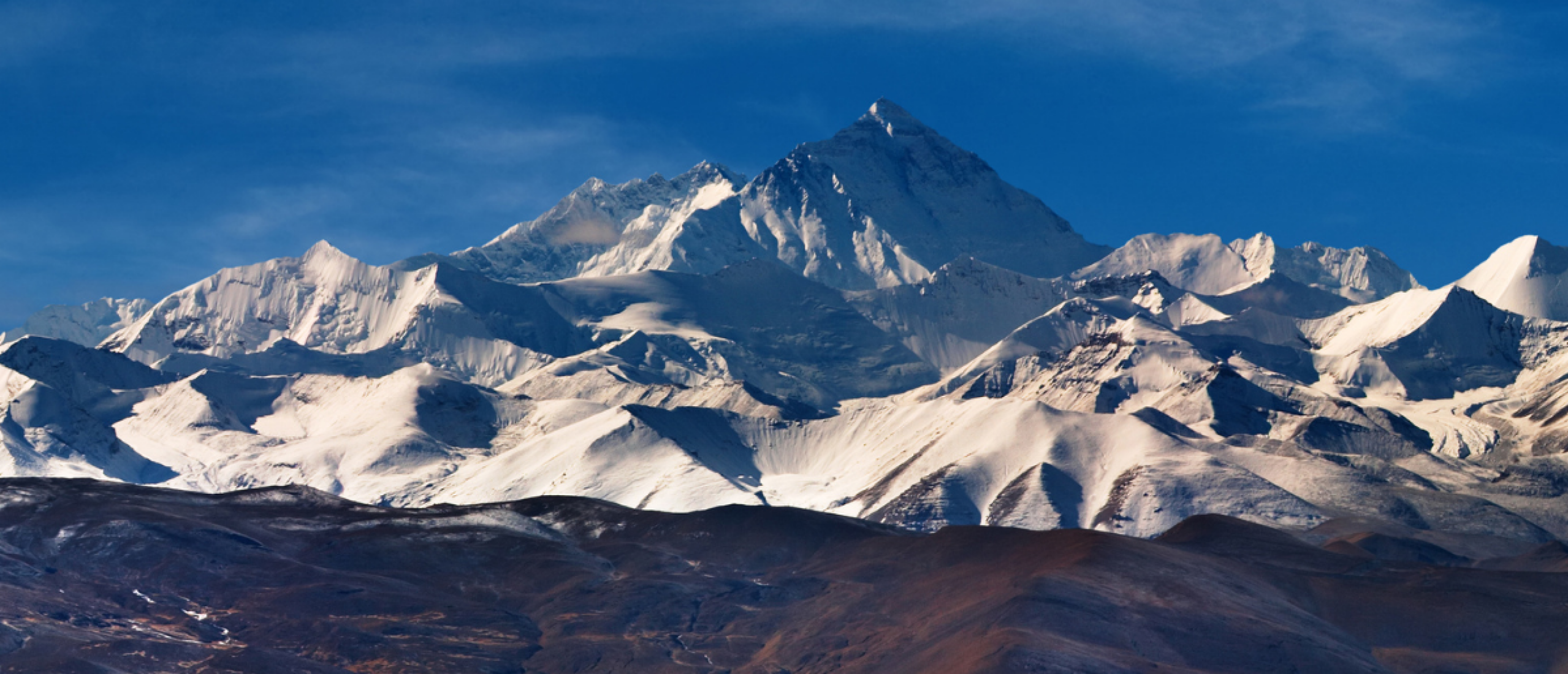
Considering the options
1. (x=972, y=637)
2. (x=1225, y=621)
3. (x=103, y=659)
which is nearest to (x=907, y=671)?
(x=972, y=637)

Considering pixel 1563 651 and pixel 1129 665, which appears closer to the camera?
pixel 1129 665

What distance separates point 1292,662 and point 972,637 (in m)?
32.0

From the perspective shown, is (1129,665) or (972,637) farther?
(972,637)

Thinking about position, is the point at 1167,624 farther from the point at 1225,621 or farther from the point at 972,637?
the point at 972,637

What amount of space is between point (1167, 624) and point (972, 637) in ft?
69.7

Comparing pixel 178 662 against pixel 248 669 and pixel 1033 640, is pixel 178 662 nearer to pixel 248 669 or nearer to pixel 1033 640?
pixel 248 669

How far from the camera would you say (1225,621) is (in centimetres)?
19875

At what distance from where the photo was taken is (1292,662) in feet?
619

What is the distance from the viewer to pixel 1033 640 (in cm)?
18150

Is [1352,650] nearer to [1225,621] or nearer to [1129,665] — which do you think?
[1225,621]

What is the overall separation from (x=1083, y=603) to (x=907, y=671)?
67.9 feet

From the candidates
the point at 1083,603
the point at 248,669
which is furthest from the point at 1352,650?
the point at 248,669

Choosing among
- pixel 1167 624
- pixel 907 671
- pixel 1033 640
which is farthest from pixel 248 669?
pixel 1167 624

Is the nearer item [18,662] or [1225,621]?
[18,662]
